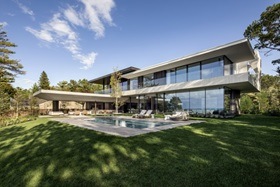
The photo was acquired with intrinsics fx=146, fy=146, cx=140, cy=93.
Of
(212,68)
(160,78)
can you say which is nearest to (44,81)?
(160,78)

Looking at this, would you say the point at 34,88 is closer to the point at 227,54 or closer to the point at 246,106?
the point at 227,54

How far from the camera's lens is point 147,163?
420cm

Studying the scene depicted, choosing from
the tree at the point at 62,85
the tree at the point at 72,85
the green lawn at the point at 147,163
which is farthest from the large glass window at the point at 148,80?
the tree at the point at 62,85

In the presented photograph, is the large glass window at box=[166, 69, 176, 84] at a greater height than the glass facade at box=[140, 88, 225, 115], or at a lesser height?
greater

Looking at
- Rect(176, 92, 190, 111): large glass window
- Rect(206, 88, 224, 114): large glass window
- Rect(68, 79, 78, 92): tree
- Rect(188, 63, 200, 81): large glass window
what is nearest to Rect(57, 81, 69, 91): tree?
Rect(68, 79, 78, 92): tree

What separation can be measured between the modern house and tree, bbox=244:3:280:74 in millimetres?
1211

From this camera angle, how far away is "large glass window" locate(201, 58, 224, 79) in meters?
14.9

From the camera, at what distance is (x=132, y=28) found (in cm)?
1914

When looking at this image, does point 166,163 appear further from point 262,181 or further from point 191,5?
point 191,5

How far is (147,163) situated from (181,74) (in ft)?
50.3

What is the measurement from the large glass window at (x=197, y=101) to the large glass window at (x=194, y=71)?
1.80 metres

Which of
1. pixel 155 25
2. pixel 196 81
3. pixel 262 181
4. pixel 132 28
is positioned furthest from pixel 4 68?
pixel 262 181

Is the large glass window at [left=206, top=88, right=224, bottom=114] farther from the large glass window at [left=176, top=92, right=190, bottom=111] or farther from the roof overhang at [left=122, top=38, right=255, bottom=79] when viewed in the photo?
the roof overhang at [left=122, top=38, right=255, bottom=79]

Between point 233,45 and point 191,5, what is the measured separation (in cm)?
590
